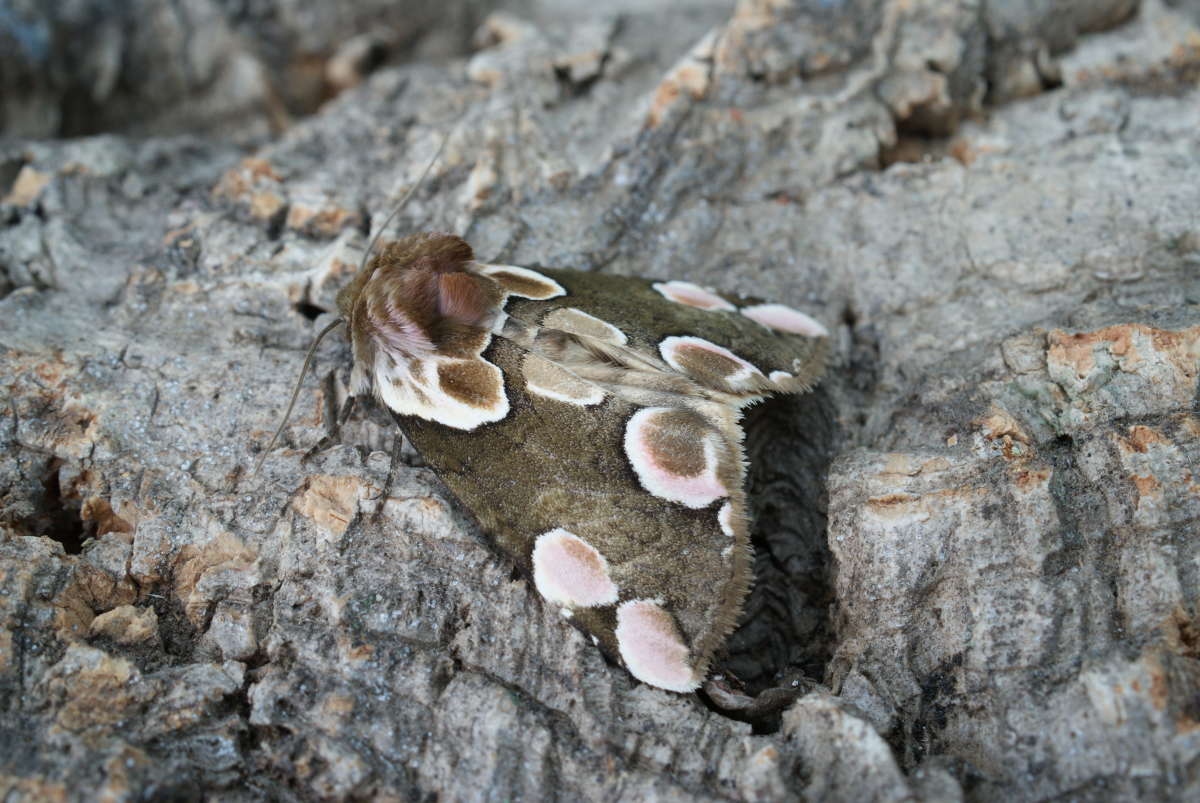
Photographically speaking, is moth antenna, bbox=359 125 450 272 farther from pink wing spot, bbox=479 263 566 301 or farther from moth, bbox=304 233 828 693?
pink wing spot, bbox=479 263 566 301

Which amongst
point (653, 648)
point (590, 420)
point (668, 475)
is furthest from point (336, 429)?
point (653, 648)

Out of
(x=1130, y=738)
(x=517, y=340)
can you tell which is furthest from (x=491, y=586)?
(x=1130, y=738)

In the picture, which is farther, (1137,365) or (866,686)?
(1137,365)

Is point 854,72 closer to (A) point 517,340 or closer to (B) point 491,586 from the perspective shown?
(A) point 517,340

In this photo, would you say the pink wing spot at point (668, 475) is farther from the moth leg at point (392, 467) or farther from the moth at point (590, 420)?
the moth leg at point (392, 467)

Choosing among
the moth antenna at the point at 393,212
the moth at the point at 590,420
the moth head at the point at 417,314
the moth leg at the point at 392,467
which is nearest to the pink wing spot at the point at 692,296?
the moth at the point at 590,420

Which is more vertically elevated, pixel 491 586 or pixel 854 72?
pixel 854 72

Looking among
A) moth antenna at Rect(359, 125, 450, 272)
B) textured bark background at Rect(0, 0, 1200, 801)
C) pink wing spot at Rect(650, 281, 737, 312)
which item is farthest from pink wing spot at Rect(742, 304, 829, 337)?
moth antenna at Rect(359, 125, 450, 272)
